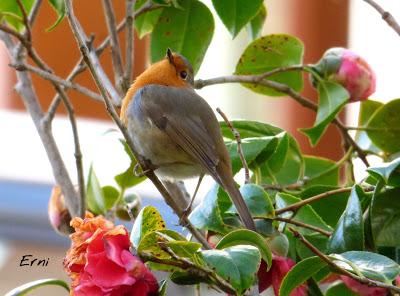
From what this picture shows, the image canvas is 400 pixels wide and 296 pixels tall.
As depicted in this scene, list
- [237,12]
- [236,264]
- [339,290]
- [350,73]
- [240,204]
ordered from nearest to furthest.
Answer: [236,264]
[240,204]
[339,290]
[237,12]
[350,73]

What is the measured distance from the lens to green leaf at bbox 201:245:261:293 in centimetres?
96

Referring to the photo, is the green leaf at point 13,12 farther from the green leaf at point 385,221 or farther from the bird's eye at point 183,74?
the green leaf at point 385,221

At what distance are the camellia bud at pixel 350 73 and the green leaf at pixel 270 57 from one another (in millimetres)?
74

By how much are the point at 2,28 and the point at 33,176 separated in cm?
186

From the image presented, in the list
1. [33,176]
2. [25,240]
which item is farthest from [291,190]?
[33,176]

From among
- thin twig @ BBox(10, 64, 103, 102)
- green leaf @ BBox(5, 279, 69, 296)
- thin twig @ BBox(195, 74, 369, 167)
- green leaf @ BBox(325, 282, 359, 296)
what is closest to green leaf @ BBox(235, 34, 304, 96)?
thin twig @ BBox(195, 74, 369, 167)

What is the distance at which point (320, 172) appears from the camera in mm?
1571

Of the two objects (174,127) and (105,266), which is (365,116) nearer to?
(174,127)

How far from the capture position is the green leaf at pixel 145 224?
105 centimetres

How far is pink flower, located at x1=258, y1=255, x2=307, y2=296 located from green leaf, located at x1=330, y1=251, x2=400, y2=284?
96mm

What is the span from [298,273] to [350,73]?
543mm

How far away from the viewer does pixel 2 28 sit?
138cm

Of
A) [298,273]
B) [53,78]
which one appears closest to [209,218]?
[298,273]

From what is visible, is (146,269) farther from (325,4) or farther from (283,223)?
(325,4)
